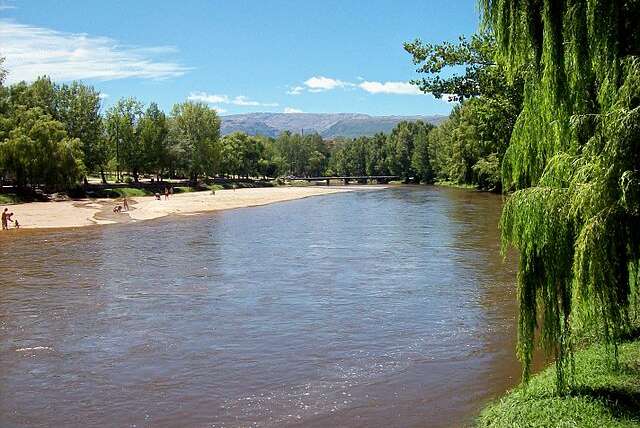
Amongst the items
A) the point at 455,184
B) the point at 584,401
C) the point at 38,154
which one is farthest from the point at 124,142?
the point at 584,401

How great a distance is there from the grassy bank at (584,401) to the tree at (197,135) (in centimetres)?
11169

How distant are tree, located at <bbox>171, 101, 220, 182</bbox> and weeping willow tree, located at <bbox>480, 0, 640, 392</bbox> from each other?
113 m

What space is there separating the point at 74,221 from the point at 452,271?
40927mm

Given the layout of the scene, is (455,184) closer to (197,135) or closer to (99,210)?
(197,135)

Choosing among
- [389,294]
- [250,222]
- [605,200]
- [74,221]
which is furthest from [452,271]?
[74,221]

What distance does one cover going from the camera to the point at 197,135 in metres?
125

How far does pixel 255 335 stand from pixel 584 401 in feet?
38.2

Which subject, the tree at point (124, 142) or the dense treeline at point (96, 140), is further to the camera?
the tree at point (124, 142)

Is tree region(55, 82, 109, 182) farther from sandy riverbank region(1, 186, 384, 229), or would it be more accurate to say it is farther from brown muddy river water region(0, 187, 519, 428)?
brown muddy river water region(0, 187, 519, 428)

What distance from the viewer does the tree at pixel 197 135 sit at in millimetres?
121188

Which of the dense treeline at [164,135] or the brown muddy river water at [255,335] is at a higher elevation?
the dense treeline at [164,135]

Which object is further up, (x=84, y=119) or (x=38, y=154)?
(x=84, y=119)

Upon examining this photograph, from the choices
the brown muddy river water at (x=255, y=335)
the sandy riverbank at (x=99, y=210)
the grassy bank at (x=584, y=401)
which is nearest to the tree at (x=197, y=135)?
the sandy riverbank at (x=99, y=210)

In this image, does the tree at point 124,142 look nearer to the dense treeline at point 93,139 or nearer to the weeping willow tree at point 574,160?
the dense treeline at point 93,139
